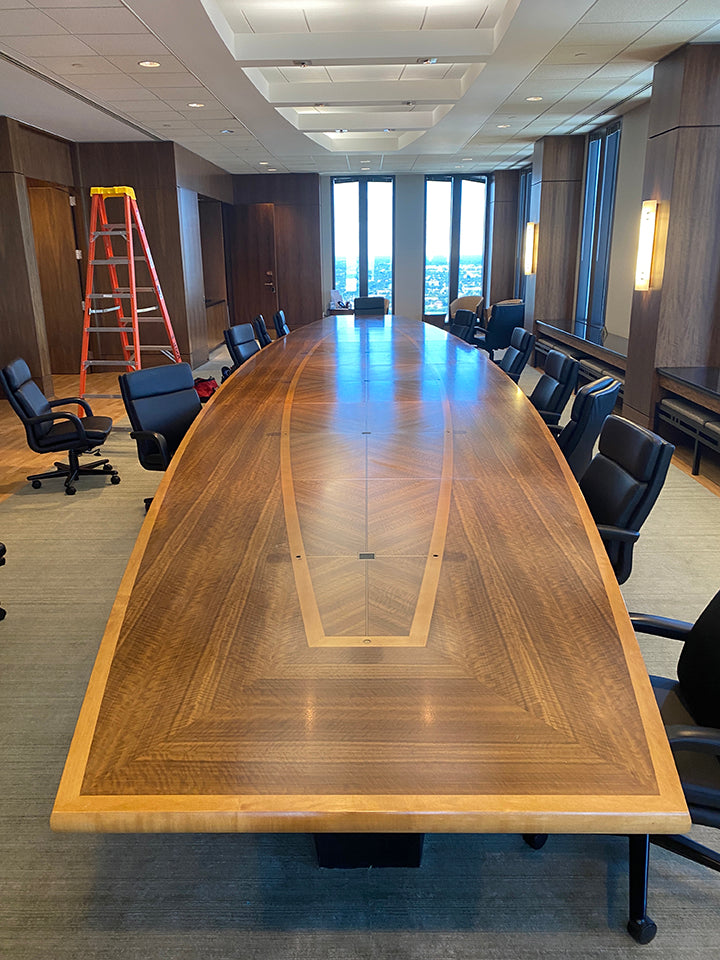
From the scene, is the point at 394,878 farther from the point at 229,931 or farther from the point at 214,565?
the point at 214,565

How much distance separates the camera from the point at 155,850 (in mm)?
1961

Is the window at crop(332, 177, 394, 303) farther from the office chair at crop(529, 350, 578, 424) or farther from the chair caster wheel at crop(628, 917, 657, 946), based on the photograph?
the chair caster wheel at crop(628, 917, 657, 946)

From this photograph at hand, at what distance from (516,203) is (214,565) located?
13.2m

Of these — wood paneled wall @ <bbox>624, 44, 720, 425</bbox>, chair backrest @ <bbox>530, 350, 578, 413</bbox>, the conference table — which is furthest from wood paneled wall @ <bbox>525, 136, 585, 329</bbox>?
the conference table

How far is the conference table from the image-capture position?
3.96 ft

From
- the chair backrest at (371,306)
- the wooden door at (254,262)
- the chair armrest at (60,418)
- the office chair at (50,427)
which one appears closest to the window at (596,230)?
the chair backrest at (371,306)

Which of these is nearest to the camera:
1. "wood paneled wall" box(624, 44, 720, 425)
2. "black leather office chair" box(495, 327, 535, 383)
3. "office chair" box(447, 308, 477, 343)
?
"wood paneled wall" box(624, 44, 720, 425)

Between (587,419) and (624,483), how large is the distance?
2.94 feet

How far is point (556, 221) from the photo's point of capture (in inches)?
390

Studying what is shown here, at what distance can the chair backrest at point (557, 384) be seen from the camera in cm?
425

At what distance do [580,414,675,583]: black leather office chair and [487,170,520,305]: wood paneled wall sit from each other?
466 inches

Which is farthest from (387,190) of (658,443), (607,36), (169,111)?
(658,443)

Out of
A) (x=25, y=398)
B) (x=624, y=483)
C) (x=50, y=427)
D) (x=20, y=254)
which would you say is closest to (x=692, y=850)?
(x=624, y=483)

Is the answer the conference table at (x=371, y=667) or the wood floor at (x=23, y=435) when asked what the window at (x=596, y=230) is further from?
the conference table at (x=371, y=667)
